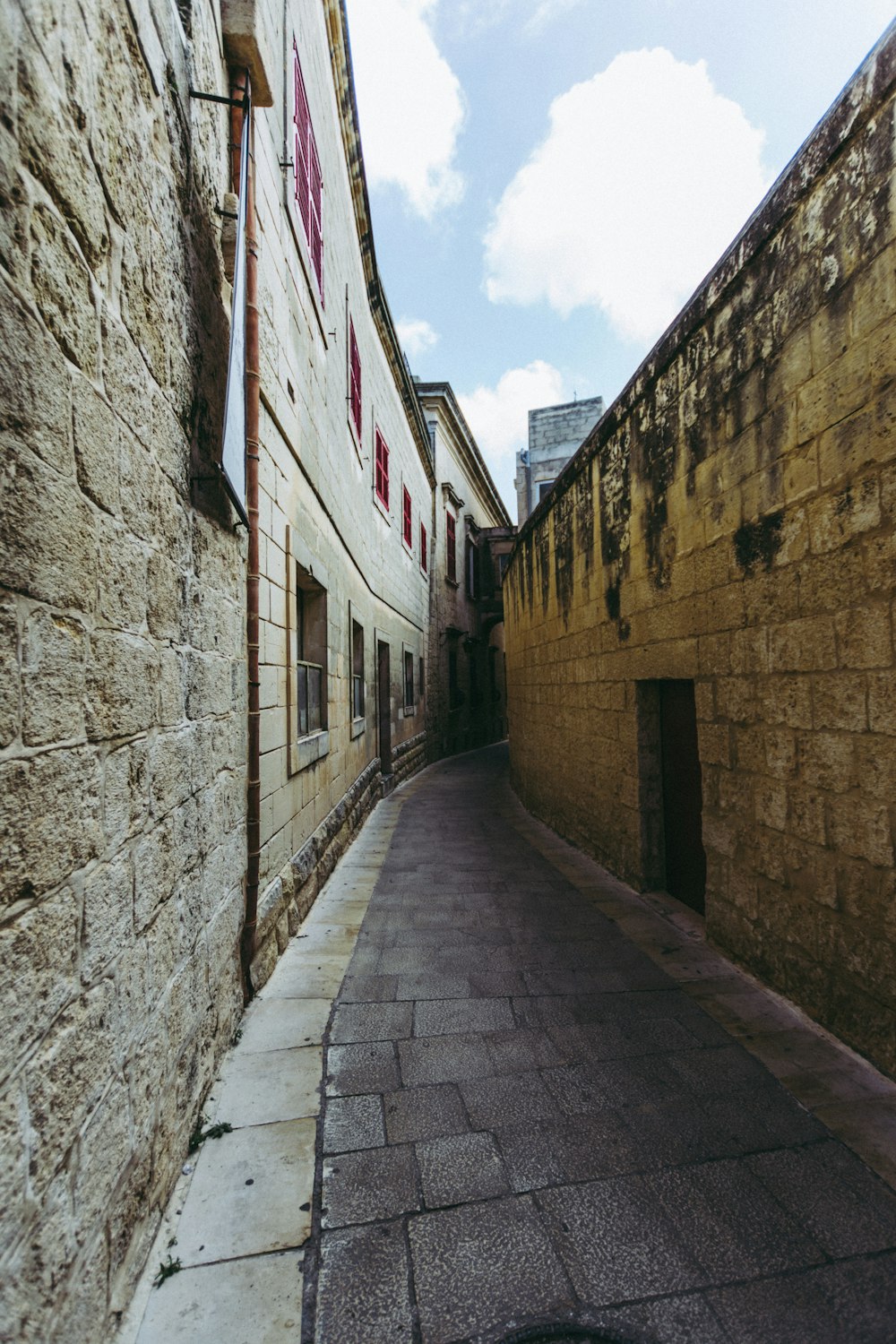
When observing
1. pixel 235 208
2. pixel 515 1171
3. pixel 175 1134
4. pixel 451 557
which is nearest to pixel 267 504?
pixel 235 208

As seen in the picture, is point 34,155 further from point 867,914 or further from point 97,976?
point 867,914

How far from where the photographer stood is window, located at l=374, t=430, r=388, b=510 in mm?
9289

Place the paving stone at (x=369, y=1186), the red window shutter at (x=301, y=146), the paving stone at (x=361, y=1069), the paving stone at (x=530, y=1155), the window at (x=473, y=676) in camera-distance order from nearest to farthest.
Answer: the paving stone at (x=369, y=1186)
the paving stone at (x=530, y=1155)
the paving stone at (x=361, y=1069)
the red window shutter at (x=301, y=146)
the window at (x=473, y=676)

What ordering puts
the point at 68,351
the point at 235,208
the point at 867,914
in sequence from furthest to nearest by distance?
the point at 235,208
the point at 867,914
the point at 68,351

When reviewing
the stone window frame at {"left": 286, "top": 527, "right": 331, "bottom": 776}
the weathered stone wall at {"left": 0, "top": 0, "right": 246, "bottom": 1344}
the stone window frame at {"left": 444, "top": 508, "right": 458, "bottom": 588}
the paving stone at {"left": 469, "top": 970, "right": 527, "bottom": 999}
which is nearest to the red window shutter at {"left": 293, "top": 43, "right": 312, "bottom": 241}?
the weathered stone wall at {"left": 0, "top": 0, "right": 246, "bottom": 1344}

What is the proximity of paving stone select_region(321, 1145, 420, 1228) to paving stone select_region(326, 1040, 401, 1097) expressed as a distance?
1.14ft

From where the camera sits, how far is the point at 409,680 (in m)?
12.7

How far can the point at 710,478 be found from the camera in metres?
3.75

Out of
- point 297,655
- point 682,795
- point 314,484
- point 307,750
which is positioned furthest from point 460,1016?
point 314,484

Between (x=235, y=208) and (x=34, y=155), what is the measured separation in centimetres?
203

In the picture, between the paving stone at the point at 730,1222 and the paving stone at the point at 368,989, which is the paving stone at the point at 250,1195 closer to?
the paving stone at the point at 368,989

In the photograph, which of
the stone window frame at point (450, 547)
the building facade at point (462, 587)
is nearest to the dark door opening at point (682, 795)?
the building facade at point (462, 587)

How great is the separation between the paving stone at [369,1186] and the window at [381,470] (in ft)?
26.8

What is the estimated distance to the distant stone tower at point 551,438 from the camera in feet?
69.8
